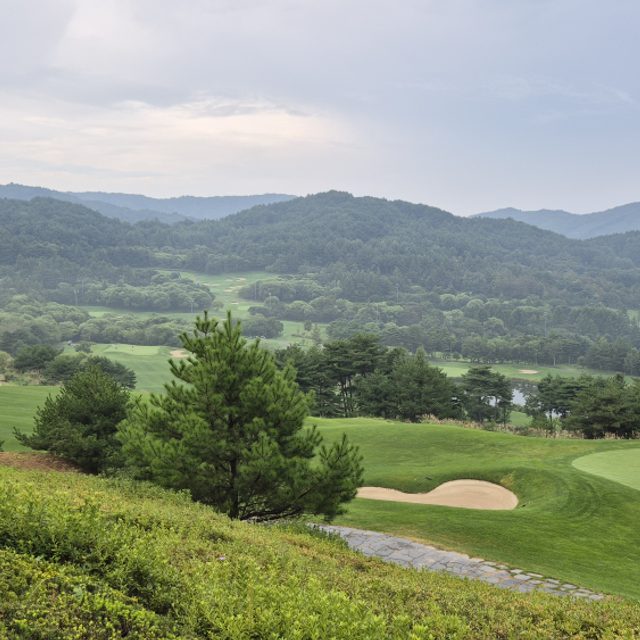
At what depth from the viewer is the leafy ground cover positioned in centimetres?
498

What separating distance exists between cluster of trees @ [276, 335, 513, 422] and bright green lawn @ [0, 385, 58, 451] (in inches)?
973

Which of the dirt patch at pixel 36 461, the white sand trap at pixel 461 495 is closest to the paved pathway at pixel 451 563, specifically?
the white sand trap at pixel 461 495

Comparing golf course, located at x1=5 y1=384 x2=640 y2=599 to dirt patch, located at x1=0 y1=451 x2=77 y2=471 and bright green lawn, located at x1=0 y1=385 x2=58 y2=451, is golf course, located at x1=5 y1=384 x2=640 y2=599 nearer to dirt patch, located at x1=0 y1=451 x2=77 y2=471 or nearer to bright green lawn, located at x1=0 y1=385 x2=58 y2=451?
bright green lawn, located at x1=0 y1=385 x2=58 y2=451

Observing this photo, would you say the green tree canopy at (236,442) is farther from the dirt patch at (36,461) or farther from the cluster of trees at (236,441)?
the dirt patch at (36,461)

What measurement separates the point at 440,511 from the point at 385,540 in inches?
124

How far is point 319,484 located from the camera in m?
13.5

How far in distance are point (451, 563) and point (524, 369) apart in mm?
140074

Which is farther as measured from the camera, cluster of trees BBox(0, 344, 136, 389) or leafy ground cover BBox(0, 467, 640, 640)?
cluster of trees BBox(0, 344, 136, 389)

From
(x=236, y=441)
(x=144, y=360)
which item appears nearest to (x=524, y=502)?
(x=236, y=441)

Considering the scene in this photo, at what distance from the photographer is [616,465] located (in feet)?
73.1

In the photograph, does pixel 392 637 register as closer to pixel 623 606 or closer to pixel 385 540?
pixel 623 606

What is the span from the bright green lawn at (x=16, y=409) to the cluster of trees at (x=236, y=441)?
1525 centimetres

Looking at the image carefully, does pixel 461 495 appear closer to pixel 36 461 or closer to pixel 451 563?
pixel 451 563

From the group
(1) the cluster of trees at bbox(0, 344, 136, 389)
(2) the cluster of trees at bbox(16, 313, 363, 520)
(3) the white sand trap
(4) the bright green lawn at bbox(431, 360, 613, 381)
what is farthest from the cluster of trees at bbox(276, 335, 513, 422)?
(4) the bright green lawn at bbox(431, 360, 613, 381)
